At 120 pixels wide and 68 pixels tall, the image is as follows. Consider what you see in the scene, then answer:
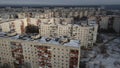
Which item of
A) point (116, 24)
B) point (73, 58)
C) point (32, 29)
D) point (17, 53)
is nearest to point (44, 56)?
point (73, 58)

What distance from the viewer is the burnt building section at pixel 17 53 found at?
1173 inches

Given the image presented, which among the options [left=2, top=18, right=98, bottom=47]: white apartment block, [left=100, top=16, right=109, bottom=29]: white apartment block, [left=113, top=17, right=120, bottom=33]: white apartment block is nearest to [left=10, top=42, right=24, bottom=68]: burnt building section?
[left=2, top=18, right=98, bottom=47]: white apartment block

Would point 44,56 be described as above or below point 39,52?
below

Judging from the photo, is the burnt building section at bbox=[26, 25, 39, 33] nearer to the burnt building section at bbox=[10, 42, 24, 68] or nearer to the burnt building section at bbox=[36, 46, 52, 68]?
the burnt building section at bbox=[10, 42, 24, 68]

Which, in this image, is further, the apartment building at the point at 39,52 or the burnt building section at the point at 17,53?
the burnt building section at the point at 17,53

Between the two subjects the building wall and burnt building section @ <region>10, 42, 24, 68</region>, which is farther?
burnt building section @ <region>10, 42, 24, 68</region>

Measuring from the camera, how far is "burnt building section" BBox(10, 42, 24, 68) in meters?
29.8

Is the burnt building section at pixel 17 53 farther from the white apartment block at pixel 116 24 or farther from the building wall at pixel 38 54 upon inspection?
the white apartment block at pixel 116 24

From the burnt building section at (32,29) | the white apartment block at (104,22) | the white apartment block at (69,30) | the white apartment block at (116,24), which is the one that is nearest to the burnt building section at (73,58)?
the white apartment block at (69,30)

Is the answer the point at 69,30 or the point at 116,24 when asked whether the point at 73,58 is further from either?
the point at 116,24

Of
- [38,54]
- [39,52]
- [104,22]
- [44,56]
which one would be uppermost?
[104,22]

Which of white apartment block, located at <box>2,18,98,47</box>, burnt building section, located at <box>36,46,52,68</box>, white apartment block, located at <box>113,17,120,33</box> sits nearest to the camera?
burnt building section, located at <box>36,46,52,68</box>

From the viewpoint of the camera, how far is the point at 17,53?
99.1ft

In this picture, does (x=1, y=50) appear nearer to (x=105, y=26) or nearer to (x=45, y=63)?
(x=45, y=63)
